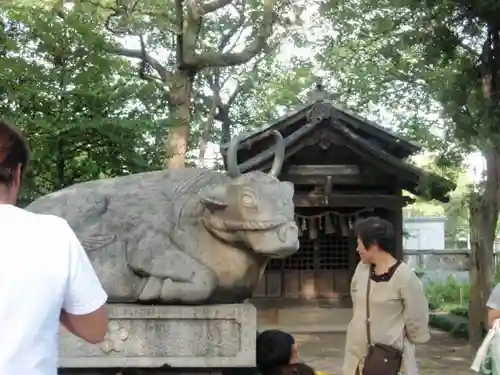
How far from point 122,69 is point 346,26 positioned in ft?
31.7

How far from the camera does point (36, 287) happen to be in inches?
68.6

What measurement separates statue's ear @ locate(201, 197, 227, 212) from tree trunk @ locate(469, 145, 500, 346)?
843cm

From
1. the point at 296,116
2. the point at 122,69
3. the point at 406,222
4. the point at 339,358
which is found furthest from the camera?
the point at 406,222

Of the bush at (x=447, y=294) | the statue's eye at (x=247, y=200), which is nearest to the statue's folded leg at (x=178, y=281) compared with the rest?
the statue's eye at (x=247, y=200)

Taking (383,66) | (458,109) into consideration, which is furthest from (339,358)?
(383,66)

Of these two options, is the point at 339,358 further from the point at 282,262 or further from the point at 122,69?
the point at 122,69

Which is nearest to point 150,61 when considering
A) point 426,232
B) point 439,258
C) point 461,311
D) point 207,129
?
point 207,129

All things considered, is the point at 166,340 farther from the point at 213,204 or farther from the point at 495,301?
the point at 495,301

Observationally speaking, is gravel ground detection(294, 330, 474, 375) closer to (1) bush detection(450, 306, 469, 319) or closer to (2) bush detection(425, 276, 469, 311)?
(1) bush detection(450, 306, 469, 319)

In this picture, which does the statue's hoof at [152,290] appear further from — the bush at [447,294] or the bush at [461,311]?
the bush at [447,294]

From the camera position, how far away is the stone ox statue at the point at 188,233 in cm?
356

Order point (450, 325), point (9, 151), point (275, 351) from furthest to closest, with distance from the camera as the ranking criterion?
point (450, 325) → point (275, 351) → point (9, 151)

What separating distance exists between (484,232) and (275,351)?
8725mm

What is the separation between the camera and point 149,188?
3.95 m
